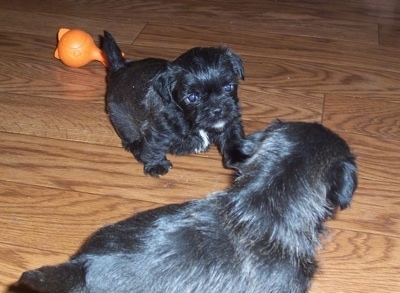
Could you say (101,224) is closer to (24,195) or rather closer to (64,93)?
(24,195)

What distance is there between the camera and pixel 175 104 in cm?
222

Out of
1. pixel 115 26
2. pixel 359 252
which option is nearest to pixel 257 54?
pixel 115 26

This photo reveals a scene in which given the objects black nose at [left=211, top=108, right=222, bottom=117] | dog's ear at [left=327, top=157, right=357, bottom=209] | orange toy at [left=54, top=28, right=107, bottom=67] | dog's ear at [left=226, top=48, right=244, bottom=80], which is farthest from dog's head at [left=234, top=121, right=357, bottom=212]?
orange toy at [left=54, top=28, right=107, bottom=67]

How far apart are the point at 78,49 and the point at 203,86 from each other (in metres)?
0.95

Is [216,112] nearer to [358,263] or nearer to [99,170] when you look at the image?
[99,170]

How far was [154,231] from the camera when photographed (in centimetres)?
154

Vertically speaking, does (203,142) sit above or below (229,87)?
below

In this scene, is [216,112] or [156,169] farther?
[156,169]

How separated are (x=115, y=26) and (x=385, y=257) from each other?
190cm

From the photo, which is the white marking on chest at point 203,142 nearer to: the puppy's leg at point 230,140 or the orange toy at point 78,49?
the puppy's leg at point 230,140

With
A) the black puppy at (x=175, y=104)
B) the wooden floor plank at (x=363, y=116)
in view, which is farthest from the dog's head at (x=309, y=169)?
the wooden floor plank at (x=363, y=116)

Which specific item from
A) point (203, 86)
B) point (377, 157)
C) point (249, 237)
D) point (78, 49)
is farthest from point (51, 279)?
point (78, 49)

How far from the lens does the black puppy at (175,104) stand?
2.14m

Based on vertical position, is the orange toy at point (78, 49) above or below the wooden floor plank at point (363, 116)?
above
